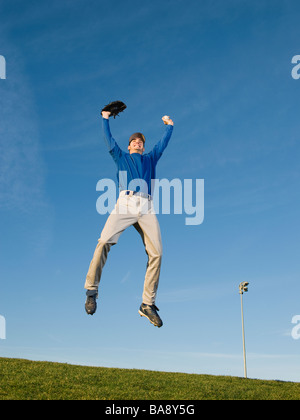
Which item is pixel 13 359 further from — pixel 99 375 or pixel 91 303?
pixel 91 303

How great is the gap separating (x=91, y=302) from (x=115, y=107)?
3.74 metres

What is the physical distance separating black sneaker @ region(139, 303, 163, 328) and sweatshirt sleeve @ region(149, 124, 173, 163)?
2897mm

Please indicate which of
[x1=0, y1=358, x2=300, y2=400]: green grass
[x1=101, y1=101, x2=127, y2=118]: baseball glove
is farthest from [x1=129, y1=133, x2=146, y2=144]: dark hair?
[x1=0, y1=358, x2=300, y2=400]: green grass

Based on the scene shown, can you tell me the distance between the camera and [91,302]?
7609mm

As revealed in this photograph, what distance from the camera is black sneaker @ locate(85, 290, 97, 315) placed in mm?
7562

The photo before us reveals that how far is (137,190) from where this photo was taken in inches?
322

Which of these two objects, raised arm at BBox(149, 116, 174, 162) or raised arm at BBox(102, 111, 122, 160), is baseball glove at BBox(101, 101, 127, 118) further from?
raised arm at BBox(149, 116, 174, 162)

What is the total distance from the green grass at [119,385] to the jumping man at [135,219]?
32.8 ft

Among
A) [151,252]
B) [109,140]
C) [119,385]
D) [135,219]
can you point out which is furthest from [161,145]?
[119,385]

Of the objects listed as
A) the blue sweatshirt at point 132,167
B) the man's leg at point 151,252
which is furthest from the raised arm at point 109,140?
the man's leg at point 151,252

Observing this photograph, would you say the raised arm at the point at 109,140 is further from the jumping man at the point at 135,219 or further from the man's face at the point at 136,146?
the man's face at the point at 136,146

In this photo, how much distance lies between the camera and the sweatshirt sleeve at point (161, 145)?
8.69 m
